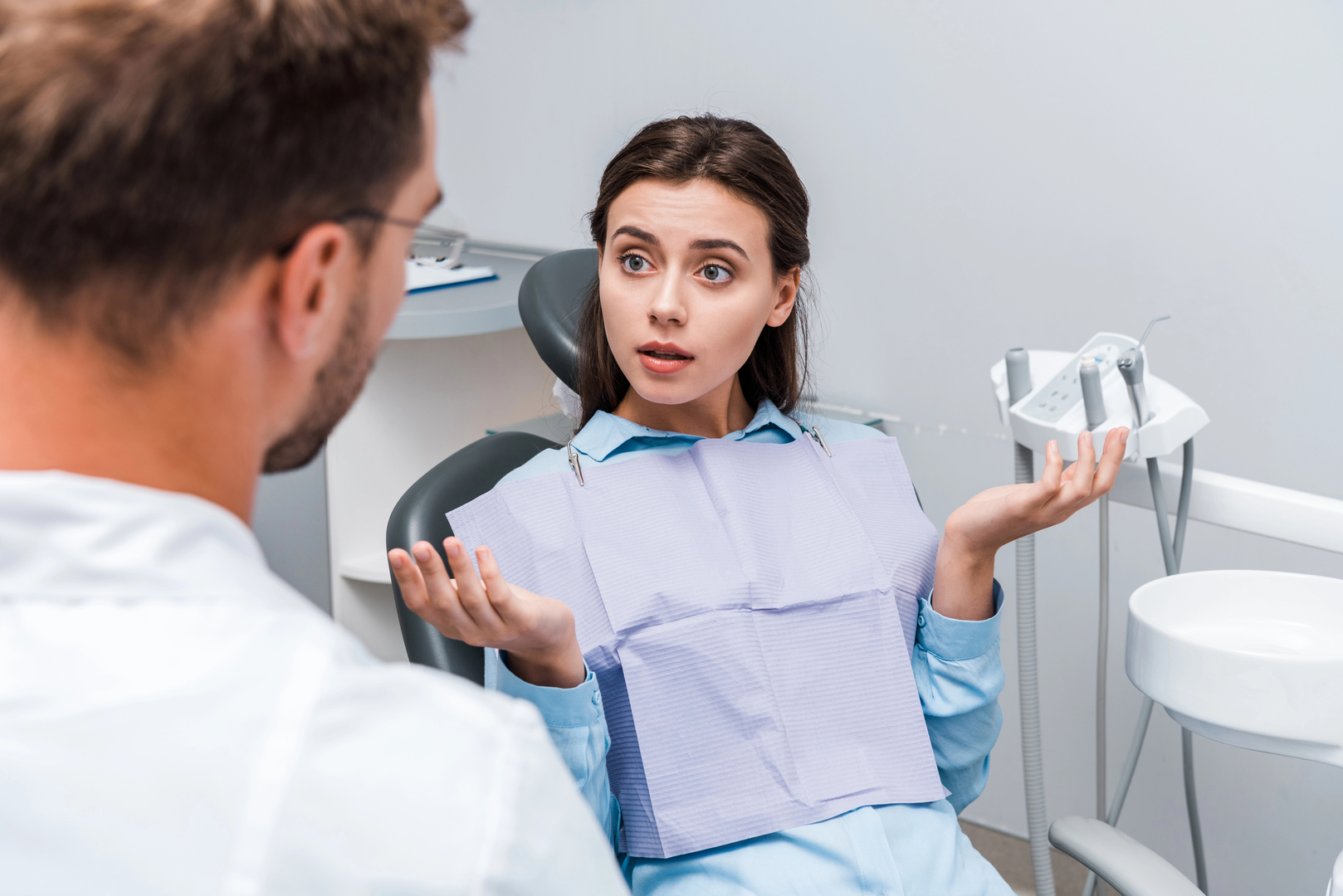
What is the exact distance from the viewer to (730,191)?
3.97ft

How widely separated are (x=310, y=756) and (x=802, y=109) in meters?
1.78

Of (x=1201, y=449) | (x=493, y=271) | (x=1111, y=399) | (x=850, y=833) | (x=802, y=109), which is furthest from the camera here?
(x=493, y=271)

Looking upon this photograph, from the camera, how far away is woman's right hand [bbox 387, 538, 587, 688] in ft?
2.74

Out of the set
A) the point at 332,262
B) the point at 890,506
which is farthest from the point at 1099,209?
the point at 332,262

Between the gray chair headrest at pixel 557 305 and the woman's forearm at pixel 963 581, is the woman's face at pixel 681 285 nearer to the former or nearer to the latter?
the gray chair headrest at pixel 557 305

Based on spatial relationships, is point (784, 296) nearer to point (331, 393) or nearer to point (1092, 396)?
point (1092, 396)

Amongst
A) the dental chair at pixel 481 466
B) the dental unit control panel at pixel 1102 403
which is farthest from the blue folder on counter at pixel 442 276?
the dental unit control panel at pixel 1102 403

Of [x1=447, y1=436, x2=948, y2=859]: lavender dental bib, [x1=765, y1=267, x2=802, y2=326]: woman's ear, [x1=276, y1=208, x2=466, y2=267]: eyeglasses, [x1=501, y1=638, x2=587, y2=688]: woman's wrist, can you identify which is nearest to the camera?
[x1=501, y1=638, x2=587, y2=688]: woman's wrist

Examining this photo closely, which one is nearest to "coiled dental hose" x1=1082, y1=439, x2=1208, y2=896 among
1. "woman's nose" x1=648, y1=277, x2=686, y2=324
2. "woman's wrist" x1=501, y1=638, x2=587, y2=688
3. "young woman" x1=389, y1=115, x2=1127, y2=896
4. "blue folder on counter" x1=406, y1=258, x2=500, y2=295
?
"young woman" x1=389, y1=115, x2=1127, y2=896

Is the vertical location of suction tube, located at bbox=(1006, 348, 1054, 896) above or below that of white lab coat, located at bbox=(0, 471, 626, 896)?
below

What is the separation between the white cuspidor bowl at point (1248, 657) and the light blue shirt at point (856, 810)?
181 millimetres

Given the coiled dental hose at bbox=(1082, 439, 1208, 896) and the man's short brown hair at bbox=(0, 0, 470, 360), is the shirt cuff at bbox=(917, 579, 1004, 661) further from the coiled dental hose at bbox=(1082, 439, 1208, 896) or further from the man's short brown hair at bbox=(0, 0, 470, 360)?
the man's short brown hair at bbox=(0, 0, 470, 360)

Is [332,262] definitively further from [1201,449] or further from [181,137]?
[1201,449]

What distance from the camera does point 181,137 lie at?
0.48 metres
